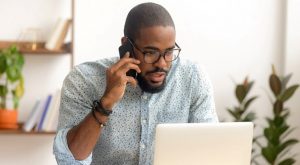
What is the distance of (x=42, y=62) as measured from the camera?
3562 mm

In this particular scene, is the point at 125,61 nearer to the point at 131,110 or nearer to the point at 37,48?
the point at 131,110

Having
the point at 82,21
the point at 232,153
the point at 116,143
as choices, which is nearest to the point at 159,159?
the point at 232,153

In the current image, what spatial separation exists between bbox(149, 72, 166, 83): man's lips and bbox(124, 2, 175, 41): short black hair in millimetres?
132

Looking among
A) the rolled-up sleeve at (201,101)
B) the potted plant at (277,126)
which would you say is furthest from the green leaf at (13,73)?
the rolled-up sleeve at (201,101)

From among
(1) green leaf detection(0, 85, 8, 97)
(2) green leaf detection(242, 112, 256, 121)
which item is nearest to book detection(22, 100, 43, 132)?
(1) green leaf detection(0, 85, 8, 97)

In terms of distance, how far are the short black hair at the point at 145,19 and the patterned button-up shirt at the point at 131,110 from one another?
210 millimetres

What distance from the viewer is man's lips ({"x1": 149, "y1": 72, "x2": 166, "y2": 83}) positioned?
171 cm

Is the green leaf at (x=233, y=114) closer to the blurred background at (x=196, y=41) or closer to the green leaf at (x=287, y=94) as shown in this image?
the blurred background at (x=196, y=41)

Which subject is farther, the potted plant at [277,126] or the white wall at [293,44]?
the white wall at [293,44]

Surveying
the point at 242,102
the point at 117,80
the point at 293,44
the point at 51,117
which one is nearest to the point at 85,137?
the point at 117,80

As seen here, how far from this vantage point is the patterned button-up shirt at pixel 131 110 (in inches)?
69.7

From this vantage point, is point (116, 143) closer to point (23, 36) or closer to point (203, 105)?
point (203, 105)

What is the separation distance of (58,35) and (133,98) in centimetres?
168

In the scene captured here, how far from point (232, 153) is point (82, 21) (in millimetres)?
2307
